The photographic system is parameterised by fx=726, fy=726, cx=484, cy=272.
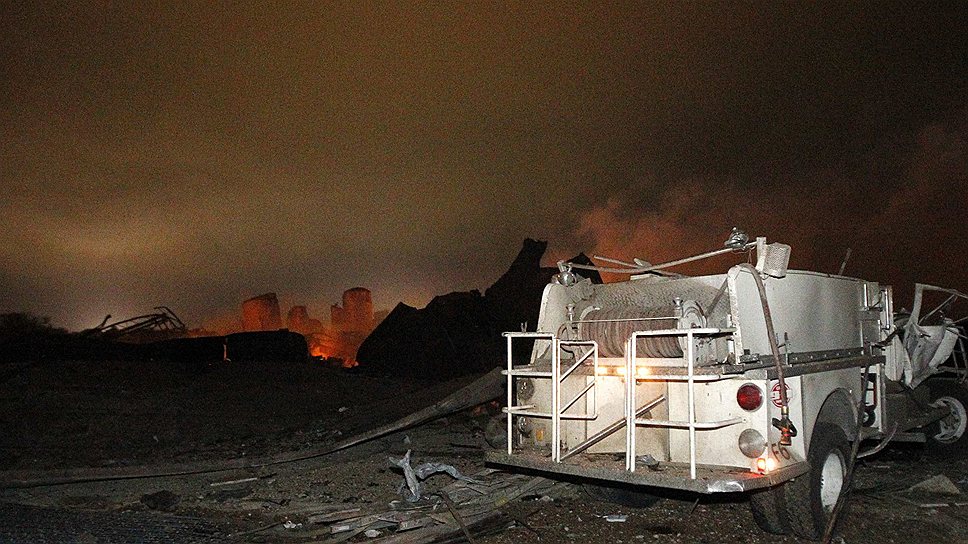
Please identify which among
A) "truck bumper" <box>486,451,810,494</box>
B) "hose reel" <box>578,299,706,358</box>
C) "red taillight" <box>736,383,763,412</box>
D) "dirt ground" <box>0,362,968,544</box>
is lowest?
"dirt ground" <box>0,362,968,544</box>

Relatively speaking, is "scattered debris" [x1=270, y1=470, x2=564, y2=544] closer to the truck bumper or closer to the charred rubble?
the truck bumper

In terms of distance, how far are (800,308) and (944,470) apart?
475cm

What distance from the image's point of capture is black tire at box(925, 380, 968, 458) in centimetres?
975

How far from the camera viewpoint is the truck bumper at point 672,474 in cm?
521

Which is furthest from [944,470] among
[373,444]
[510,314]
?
[510,314]

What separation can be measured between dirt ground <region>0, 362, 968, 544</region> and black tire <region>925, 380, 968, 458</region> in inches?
9.8

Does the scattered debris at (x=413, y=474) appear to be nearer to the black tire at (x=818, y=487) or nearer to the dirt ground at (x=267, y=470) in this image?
the dirt ground at (x=267, y=470)

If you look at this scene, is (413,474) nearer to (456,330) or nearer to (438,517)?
(438,517)

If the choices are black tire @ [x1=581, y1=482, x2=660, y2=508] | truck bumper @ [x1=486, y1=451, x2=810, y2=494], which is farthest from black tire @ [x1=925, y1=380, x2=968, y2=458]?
truck bumper @ [x1=486, y1=451, x2=810, y2=494]

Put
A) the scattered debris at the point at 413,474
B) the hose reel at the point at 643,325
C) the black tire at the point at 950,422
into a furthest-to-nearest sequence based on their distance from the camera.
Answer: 1. the black tire at the point at 950,422
2. the scattered debris at the point at 413,474
3. the hose reel at the point at 643,325

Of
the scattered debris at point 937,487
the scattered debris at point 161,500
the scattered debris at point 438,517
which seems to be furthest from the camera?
the scattered debris at point 937,487

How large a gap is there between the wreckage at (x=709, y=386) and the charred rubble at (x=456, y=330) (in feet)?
49.2

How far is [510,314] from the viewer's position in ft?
79.4

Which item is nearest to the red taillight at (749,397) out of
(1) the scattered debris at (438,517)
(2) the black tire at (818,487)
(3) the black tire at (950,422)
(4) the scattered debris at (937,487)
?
(2) the black tire at (818,487)
